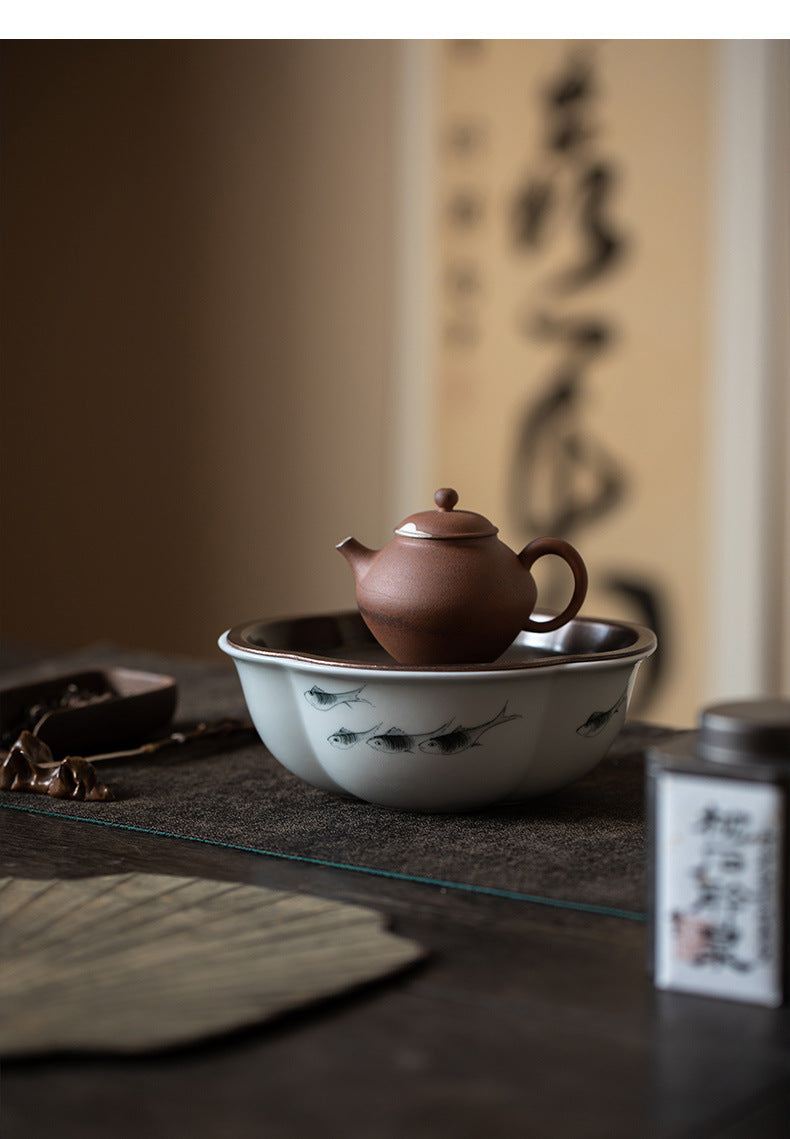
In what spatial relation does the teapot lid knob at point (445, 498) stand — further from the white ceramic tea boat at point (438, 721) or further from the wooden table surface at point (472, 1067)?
the wooden table surface at point (472, 1067)

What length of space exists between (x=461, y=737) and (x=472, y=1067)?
0.34 m

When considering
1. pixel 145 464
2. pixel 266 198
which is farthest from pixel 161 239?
pixel 145 464

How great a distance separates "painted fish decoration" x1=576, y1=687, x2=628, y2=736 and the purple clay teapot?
8 centimetres

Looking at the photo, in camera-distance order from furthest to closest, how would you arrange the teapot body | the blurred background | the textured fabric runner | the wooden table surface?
the blurred background
the teapot body
the textured fabric runner
the wooden table surface

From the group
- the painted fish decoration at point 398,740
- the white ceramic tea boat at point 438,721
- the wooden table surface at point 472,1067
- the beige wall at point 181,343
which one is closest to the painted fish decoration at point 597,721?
the white ceramic tea boat at point 438,721

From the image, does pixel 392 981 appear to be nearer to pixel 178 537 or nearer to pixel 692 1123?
pixel 692 1123

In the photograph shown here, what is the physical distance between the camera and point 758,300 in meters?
2.73

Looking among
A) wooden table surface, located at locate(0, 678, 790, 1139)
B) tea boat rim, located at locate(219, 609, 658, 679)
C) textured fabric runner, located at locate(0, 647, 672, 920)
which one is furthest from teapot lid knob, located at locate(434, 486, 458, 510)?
wooden table surface, located at locate(0, 678, 790, 1139)

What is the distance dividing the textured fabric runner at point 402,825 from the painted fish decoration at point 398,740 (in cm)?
6

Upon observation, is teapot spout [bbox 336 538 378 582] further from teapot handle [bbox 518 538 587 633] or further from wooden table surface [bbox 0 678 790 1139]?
wooden table surface [bbox 0 678 790 1139]

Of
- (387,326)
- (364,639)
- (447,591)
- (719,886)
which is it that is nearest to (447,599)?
(447,591)

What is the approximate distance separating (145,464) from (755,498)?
1589 mm

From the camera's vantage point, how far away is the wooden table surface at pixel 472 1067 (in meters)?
0.52

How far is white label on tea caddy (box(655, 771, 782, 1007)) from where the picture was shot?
0.61 metres
